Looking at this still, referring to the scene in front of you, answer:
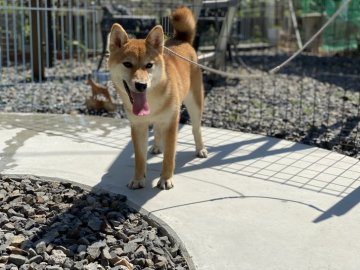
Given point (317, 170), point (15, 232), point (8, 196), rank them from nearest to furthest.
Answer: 1. point (15, 232)
2. point (8, 196)
3. point (317, 170)

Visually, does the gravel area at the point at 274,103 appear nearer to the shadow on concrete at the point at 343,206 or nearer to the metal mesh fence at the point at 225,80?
the metal mesh fence at the point at 225,80

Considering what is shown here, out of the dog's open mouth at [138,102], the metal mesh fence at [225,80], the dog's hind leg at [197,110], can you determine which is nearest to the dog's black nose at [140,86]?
the dog's open mouth at [138,102]

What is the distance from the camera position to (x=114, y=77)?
11.1 feet

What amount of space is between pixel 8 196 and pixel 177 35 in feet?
6.95

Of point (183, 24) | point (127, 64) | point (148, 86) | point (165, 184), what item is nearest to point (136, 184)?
point (165, 184)

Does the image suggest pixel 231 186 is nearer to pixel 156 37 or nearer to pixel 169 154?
pixel 169 154

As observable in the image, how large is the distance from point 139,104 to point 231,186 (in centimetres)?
92

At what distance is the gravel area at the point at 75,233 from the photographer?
8.18ft

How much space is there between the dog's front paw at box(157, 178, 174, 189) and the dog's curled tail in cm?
149

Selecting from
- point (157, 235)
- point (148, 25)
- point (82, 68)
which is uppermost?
point (148, 25)

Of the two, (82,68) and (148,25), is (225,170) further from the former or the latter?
(82,68)

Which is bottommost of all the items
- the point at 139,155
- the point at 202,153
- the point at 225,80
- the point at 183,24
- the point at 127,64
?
the point at 202,153

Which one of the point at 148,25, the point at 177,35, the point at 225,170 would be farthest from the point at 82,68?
the point at 225,170

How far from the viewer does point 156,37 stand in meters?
3.36
